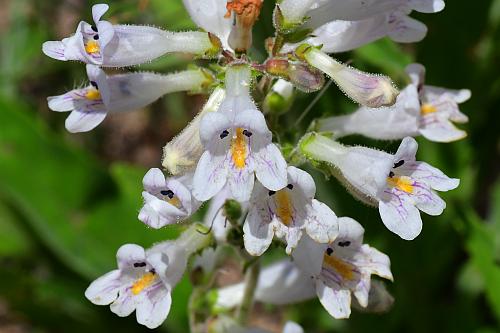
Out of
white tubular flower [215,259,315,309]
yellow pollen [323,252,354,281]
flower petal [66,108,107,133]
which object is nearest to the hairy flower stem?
white tubular flower [215,259,315,309]

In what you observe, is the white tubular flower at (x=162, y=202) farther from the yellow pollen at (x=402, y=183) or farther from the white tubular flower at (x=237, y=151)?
the yellow pollen at (x=402, y=183)

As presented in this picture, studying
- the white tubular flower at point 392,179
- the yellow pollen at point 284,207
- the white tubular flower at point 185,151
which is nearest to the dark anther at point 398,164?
the white tubular flower at point 392,179

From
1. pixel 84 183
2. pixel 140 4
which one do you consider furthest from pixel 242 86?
pixel 84 183

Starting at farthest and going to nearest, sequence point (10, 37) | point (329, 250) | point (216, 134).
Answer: point (10, 37) < point (329, 250) < point (216, 134)

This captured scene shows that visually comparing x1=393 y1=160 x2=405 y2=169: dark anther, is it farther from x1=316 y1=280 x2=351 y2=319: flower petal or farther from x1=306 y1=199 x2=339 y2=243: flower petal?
x1=316 y1=280 x2=351 y2=319: flower petal

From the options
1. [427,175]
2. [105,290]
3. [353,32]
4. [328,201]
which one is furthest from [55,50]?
[328,201]

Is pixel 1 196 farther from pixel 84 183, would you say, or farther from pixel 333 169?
pixel 333 169

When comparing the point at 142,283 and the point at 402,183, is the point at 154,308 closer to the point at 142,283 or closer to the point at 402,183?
the point at 142,283
